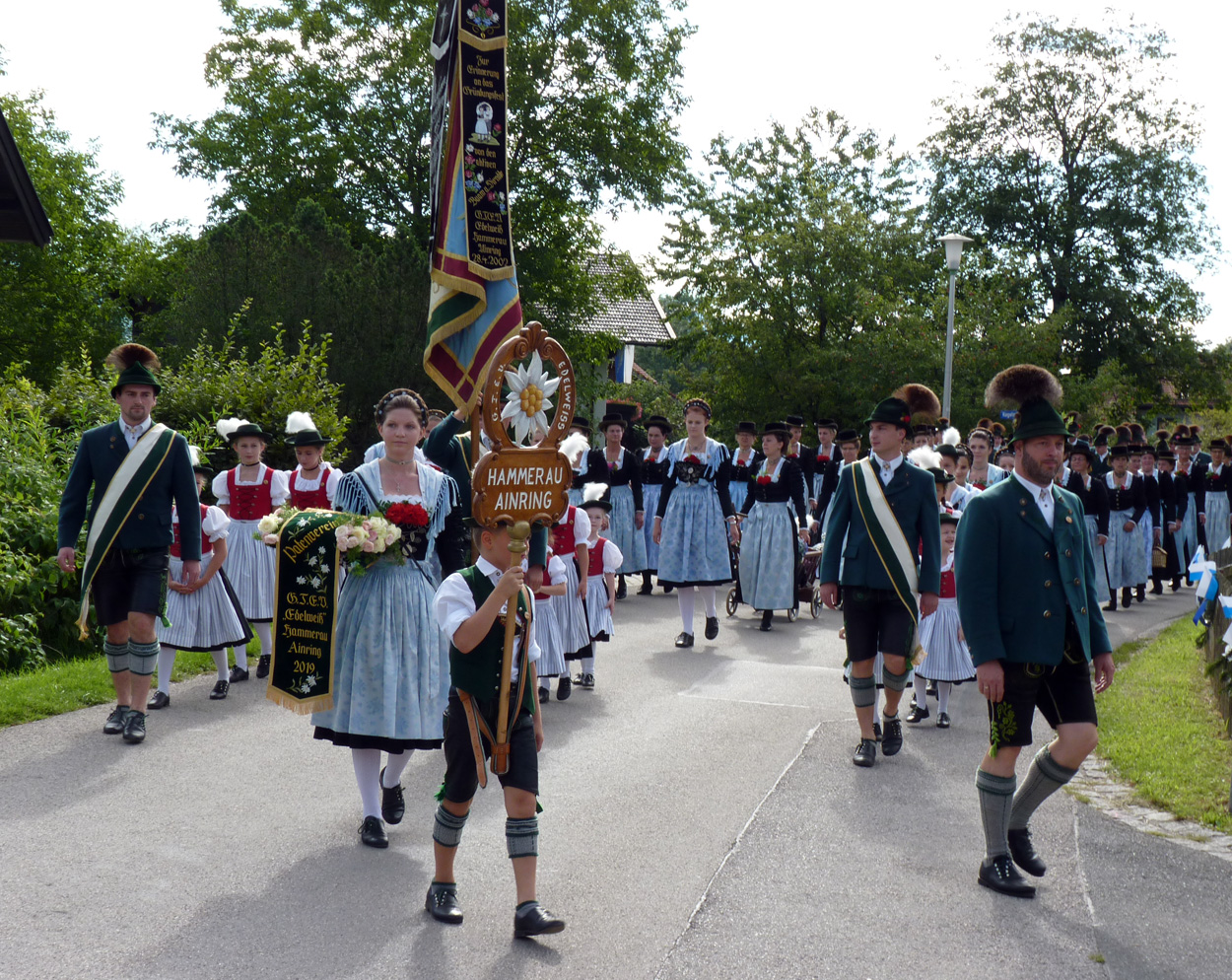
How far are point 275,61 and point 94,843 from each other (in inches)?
1126

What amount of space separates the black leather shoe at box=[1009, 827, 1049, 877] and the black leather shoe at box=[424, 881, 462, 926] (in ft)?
7.65

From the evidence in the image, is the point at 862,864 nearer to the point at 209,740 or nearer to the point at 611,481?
the point at 209,740

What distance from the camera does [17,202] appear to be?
400 inches

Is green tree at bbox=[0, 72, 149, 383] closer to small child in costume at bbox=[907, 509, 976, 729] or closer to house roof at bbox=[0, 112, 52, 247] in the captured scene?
house roof at bbox=[0, 112, 52, 247]

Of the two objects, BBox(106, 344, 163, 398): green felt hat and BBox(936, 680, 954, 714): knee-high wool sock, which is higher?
BBox(106, 344, 163, 398): green felt hat

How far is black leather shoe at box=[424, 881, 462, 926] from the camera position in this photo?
14.9ft

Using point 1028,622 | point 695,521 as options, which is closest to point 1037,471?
point 1028,622

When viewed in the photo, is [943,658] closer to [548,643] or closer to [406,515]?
[548,643]

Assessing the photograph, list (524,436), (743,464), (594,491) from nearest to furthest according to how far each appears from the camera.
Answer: (524,436) < (594,491) < (743,464)

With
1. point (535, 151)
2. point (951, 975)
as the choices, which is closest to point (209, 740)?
point (951, 975)

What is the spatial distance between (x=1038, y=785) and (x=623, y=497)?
10341 mm

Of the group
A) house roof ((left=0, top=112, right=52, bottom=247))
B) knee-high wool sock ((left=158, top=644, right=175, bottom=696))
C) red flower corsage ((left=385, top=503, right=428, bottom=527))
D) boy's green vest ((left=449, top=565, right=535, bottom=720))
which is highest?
house roof ((left=0, top=112, right=52, bottom=247))

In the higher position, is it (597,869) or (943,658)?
(943,658)

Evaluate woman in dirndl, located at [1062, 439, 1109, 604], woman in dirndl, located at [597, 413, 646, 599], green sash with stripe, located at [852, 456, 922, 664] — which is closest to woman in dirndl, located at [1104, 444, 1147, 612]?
woman in dirndl, located at [1062, 439, 1109, 604]
